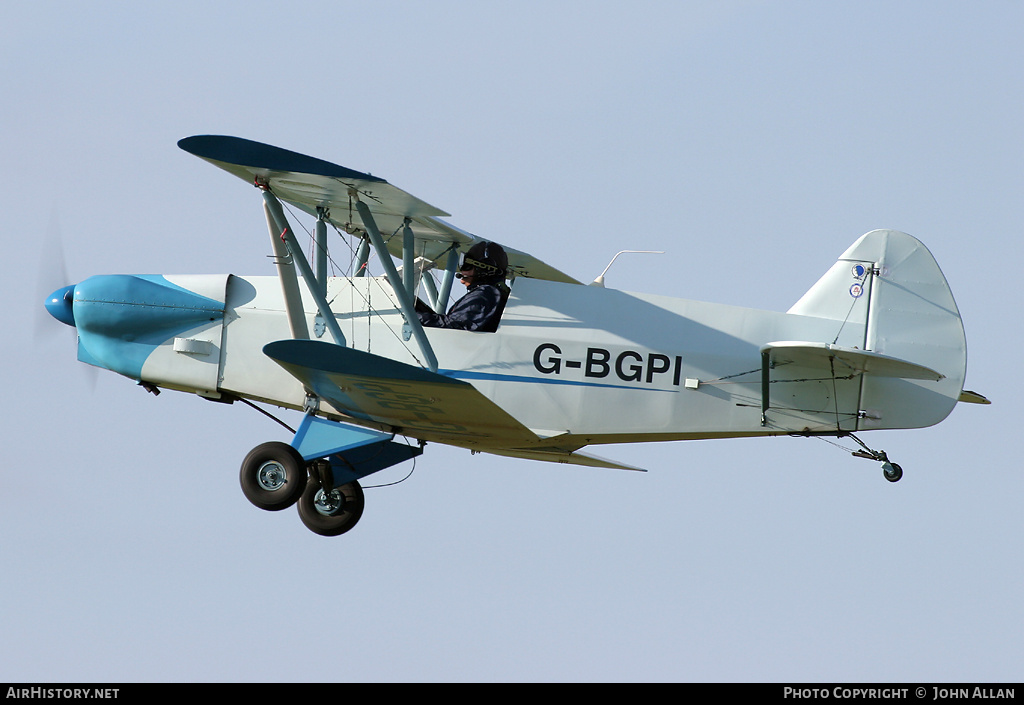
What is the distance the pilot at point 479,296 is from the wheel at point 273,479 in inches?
61.7

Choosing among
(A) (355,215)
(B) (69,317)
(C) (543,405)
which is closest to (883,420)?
(C) (543,405)

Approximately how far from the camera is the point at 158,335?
10.9 meters

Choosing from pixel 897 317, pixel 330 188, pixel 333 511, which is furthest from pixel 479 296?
pixel 897 317

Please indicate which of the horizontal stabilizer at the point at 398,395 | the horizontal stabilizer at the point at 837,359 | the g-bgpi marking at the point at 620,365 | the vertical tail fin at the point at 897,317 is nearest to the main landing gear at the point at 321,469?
the horizontal stabilizer at the point at 398,395

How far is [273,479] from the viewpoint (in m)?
10.2

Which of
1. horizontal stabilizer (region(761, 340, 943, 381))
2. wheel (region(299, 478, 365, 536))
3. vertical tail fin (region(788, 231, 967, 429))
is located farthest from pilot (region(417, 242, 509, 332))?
vertical tail fin (region(788, 231, 967, 429))

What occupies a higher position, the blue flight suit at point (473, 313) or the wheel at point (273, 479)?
the blue flight suit at point (473, 313)

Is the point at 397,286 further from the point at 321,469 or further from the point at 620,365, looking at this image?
the point at 321,469

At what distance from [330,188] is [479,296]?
147 cm

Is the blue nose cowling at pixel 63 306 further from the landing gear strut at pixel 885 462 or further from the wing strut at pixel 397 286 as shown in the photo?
the landing gear strut at pixel 885 462

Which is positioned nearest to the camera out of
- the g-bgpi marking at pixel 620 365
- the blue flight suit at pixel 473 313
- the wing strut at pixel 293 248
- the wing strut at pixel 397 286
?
the wing strut at pixel 397 286

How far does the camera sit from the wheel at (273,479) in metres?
10.2

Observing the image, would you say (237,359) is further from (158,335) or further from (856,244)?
(856,244)
